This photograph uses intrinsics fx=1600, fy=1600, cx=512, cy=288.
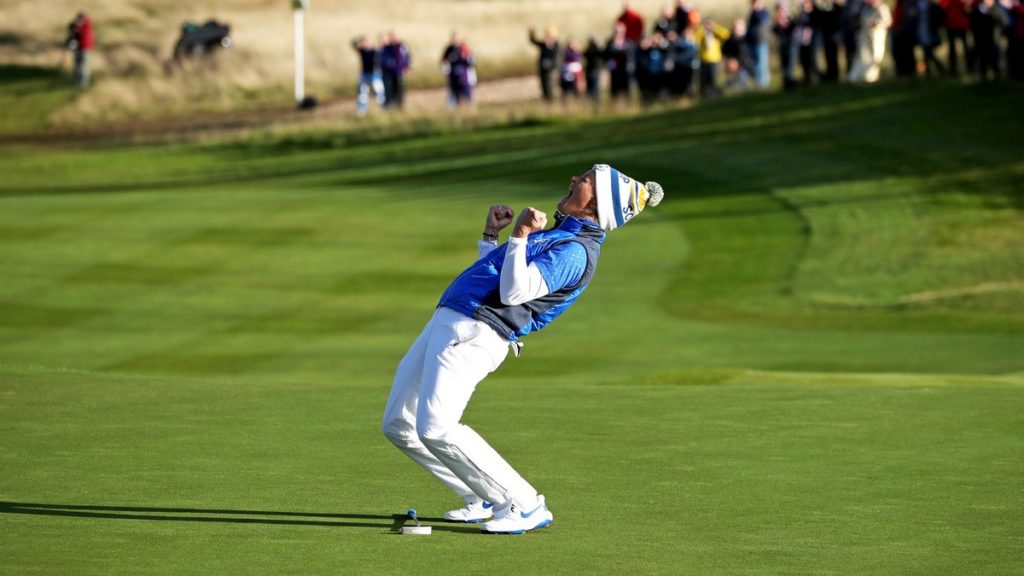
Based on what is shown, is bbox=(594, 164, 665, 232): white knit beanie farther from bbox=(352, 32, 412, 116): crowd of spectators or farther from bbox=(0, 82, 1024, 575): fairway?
bbox=(352, 32, 412, 116): crowd of spectators

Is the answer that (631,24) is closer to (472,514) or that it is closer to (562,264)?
(472,514)

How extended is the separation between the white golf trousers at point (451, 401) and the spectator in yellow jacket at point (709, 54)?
124 ft

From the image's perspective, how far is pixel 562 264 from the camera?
8.30m

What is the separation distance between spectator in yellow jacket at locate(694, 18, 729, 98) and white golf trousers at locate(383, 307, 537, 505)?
3768 centimetres

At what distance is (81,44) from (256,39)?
10963 millimetres

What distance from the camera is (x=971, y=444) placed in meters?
11.0

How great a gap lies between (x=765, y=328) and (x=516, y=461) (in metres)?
12.2

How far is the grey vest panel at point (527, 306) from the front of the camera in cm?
836

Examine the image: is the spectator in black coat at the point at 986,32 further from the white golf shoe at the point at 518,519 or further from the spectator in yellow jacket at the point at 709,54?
the white golf shoe at the point at 518,519

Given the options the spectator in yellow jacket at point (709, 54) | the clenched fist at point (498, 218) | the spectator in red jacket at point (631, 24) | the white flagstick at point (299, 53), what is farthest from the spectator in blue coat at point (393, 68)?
the clenched fist at point (498, 218)

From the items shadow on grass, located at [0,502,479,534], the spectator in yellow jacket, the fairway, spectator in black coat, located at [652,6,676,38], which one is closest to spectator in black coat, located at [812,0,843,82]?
the fairway

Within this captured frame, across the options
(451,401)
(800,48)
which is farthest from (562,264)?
(800,48)

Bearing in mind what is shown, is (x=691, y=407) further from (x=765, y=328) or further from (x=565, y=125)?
(x=565, y=125)

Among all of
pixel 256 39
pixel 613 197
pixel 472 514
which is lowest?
pixel 472 514
